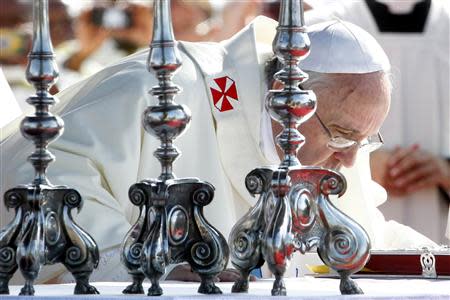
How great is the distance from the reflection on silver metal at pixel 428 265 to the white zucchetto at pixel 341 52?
3.39 ft

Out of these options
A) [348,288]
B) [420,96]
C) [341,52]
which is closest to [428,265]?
[348,288]

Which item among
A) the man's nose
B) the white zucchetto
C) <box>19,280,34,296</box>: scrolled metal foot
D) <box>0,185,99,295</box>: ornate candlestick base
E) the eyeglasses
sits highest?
the white zucchetto

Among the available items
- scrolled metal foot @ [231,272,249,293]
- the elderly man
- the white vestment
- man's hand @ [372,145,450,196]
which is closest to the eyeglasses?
the elderly man

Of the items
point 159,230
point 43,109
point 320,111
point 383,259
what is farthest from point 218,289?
point 320,111

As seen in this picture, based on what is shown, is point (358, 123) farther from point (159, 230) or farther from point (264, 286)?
point (159, 230)

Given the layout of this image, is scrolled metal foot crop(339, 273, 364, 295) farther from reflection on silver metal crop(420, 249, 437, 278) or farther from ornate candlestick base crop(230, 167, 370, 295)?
reflection on silver metal crop(420, 249, 437, 278)

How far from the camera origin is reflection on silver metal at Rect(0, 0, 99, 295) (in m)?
2.34

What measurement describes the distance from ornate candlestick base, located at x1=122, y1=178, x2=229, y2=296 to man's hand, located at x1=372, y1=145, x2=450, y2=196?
426cm

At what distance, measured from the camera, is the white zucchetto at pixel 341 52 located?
4.19 metres

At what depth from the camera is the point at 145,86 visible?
4102 millimetres

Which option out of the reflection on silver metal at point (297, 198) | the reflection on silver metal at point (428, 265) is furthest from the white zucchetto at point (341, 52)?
the reflection on silver metal at point (297, 198)

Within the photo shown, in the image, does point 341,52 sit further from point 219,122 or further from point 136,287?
point 136,287

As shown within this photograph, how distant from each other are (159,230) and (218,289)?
0.14 metres

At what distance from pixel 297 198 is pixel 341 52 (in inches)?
74.4
